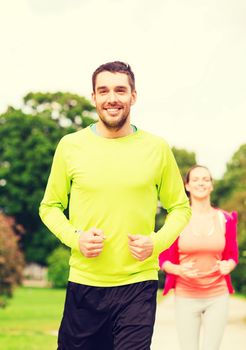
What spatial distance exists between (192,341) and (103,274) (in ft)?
10.6

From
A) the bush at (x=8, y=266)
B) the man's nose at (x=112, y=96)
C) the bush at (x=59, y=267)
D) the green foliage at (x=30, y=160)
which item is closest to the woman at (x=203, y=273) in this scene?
the man's nose at (x=112, y=96)

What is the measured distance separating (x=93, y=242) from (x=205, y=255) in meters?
3.38

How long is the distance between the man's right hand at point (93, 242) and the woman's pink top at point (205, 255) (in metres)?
3.25

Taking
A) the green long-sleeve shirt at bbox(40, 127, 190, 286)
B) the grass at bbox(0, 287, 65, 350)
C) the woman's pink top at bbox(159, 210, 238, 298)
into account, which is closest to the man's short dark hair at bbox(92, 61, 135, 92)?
the green long-sleeve shirt at bbox(40, 127, 190, 286)

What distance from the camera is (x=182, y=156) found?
6538cm

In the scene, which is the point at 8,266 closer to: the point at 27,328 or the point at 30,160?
the point at 27,328

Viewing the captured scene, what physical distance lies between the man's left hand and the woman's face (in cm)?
343

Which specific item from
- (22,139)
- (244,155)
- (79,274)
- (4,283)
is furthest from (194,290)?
(244,155)

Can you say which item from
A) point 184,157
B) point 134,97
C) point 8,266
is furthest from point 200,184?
point 184,157

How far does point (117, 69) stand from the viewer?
5.04 metres

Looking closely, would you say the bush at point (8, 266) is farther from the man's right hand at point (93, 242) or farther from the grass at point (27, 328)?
the man's right hand at point (93, 242)

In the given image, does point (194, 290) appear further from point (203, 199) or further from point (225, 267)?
point (203, 199)

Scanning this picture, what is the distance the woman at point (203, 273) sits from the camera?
25.9ft

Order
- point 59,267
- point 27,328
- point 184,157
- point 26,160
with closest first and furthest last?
point 27,328, point 59,267, point 26,160, point 184,157
